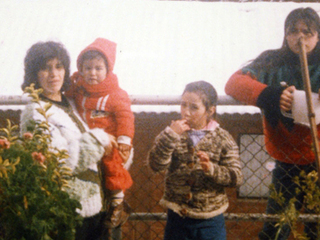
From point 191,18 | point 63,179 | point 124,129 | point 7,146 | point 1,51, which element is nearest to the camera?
point 7,146

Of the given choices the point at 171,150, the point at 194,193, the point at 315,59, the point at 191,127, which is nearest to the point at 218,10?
the point at 315,59

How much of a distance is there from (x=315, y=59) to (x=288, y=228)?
0.87 metres

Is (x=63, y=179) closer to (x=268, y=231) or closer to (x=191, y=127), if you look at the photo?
(x=191, y=127)

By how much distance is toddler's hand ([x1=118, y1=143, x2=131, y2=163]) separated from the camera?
182 cm

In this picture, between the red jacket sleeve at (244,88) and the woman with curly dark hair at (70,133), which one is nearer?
the woman with curly dark hair at (70,133)

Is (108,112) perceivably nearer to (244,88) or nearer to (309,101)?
(244,88)

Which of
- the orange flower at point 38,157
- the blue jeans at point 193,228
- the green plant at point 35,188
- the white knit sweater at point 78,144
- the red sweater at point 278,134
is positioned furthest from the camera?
the red sweater at point 278,134

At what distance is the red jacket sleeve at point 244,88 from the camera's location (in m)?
1.96

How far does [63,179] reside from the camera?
1.70 metres

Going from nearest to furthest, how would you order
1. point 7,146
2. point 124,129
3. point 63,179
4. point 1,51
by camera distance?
point 7,146 < point 63,179 < point 124,129 < point 1,51

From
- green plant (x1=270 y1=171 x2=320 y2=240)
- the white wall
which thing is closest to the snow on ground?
the white wall

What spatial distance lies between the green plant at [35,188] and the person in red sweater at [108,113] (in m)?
0.18

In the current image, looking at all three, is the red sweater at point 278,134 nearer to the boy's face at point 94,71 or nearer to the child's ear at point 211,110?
the child's ear at point 211,110

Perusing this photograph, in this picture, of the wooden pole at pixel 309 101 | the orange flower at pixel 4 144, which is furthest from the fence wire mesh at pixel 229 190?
the orange flower at pixel 4 144
